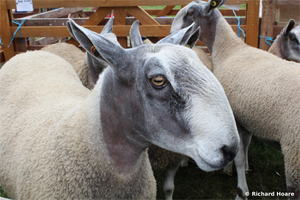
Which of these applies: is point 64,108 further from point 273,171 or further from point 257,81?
point 273,171

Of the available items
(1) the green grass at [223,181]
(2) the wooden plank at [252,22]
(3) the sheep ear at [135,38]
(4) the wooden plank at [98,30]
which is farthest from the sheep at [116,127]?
(2) the wooden plank at [252,22]

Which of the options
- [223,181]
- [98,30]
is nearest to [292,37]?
[223,181]

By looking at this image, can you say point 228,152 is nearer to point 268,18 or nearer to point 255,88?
point 255,88

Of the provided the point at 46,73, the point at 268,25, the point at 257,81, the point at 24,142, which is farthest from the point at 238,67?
the point at 24,142

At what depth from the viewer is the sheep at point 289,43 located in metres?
3.61

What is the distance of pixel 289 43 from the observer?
3678 millimetres

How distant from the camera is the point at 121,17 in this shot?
4445 mm

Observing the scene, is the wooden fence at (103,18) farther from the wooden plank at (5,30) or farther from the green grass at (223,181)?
the green grass at (223,181)

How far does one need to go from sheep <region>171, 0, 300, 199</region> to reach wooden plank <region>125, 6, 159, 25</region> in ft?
1.73

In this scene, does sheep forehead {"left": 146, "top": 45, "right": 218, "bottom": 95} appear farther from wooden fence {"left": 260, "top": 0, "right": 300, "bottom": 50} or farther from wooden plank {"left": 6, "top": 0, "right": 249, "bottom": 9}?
wooden fence {"left": 260, "top": 0, "right": 300, "bottom": 50}

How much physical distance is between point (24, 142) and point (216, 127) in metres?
1.26

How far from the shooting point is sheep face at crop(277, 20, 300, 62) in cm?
361

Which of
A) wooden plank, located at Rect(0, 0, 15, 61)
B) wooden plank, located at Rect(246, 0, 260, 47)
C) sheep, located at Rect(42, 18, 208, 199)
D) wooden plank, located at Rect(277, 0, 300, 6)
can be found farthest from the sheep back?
wooden plank, located at Rect(277, 0, 300, 6)

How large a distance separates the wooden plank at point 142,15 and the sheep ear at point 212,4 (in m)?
0.81
